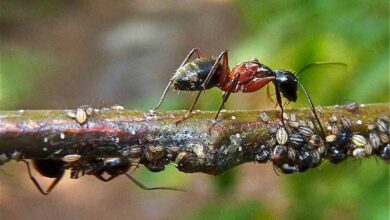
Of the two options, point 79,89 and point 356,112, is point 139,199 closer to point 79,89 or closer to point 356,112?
point 79,89

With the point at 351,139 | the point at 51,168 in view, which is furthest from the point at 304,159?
the point at 51,168

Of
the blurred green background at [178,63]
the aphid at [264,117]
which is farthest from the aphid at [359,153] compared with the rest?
the blurred green background at [178,63]

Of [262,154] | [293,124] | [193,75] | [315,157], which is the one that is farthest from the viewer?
[193,75]

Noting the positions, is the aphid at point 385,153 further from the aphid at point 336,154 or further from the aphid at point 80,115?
the aphid at point 80,115

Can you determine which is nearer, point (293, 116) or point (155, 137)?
point (155, 137)

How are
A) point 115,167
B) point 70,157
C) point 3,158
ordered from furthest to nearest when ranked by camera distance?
1. point 115,167
2. point 70,157
3. point 3,158

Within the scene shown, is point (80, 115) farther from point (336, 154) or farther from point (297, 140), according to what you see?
point (336, 154)

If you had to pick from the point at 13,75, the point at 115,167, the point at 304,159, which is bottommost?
the point at 13,75
